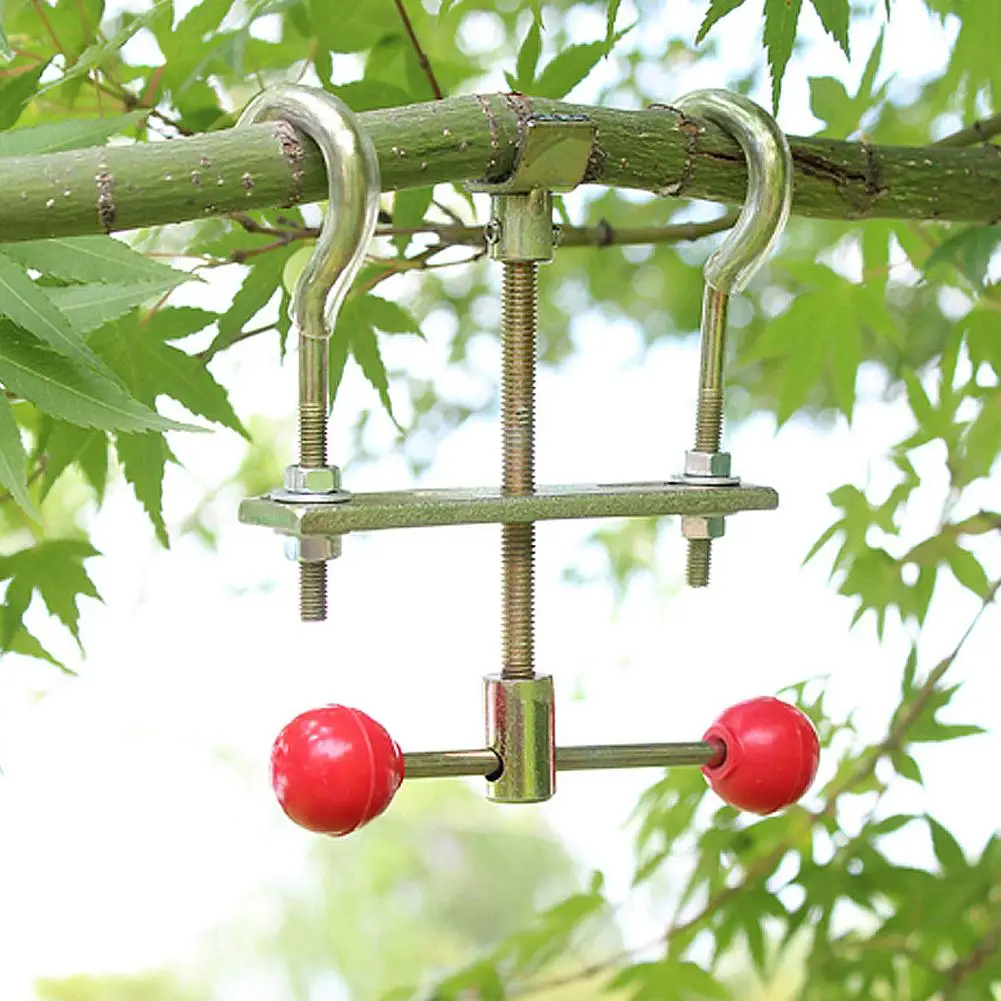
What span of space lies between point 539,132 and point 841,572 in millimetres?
647

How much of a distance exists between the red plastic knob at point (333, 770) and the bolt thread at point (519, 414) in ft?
0.23

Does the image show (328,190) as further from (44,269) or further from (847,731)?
(847,731)

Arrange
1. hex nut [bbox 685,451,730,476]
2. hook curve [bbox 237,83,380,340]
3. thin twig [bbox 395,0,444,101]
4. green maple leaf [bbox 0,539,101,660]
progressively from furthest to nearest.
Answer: green maple leaf [bbox 0,539,101,660] < thin twig [bbox 395,0,444,101] < hex nut [bbox 685,451,730,476] < hook curve [bbox 237,83,380,340]

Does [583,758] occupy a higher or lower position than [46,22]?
lower

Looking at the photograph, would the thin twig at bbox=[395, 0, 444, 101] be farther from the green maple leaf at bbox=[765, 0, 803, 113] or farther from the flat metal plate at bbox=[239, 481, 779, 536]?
the flat metal plate at bbox=[239, 481, 779, 536]

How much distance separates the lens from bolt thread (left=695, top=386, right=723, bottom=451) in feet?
1.78

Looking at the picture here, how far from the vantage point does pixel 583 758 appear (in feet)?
1.78

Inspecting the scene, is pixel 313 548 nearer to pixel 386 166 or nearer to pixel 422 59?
pixel 386 166

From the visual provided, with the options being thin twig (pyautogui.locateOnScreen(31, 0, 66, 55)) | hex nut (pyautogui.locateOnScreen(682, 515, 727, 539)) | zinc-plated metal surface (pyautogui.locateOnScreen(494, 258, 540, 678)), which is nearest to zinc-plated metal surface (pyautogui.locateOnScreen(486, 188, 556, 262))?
zinc-plated metal surface (pyautogui.locateOnScreen(494, 258, 540, 678))

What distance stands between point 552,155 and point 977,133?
0.34m

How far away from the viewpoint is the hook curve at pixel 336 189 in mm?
434

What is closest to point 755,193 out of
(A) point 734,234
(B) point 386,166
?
(A) point 734,234

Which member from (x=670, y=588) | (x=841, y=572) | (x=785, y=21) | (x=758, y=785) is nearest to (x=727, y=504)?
(x=758, y=785)

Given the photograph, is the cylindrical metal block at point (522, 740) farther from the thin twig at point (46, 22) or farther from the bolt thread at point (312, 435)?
the thin twig at point (46, 22)
